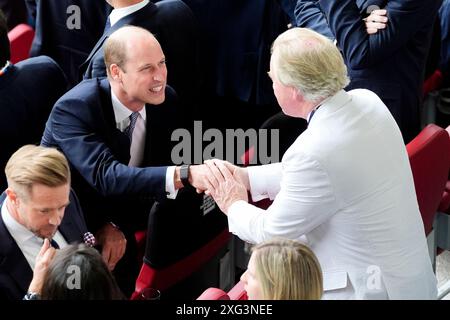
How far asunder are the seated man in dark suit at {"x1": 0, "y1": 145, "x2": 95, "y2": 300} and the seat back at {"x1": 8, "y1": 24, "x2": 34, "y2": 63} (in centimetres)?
186

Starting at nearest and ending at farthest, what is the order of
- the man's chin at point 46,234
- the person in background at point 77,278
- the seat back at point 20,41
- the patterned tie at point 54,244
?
1. the person in background at point 77,278
2. the man's chin at point 46,234
3. the patterned tie at point 54,244
4. the seat back at point 20,41

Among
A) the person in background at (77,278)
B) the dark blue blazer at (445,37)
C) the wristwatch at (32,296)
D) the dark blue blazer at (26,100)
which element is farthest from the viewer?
the dark blue blazer at (445,37)

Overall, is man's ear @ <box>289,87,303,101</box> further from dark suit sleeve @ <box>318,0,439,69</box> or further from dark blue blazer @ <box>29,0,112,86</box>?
dark blue blazer @ <box>29,0,112,86</box>

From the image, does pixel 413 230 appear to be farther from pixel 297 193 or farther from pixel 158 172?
pixel 158 172

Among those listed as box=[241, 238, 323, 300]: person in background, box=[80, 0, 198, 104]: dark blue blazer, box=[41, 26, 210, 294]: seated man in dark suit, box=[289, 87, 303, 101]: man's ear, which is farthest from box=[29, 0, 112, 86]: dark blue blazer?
box=[241, 238, 323, 300]: person in background

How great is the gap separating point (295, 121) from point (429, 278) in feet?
2.79

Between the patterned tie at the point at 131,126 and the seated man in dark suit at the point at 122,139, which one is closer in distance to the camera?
the seated man in dark suit at the point at 122,139

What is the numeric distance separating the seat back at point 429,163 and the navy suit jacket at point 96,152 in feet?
3.02

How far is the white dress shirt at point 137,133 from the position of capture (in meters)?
3.27

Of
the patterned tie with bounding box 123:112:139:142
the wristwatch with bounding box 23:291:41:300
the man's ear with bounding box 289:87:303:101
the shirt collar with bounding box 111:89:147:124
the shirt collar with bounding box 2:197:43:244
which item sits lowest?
the wristwatch with bounding box 23:291:41:300

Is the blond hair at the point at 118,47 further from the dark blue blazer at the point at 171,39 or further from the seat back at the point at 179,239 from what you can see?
the seat back at the point at 179,239

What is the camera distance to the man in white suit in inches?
110

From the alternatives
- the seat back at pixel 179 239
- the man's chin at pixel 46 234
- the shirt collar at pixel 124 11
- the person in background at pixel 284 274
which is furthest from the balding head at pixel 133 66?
the person in background at pixel 284 274

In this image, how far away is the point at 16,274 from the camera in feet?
9.34
